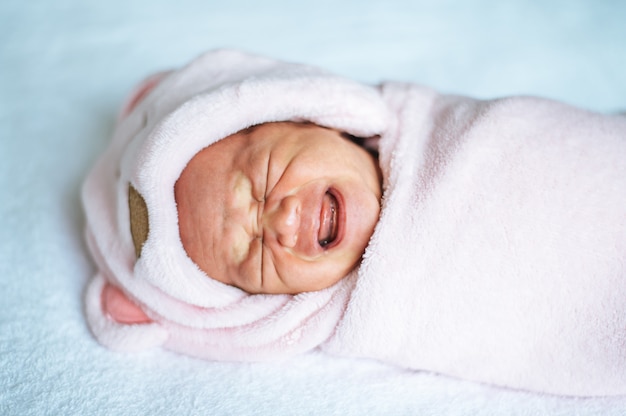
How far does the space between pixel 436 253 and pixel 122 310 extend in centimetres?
60

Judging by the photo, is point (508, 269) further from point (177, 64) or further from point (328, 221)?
point (177, 64)

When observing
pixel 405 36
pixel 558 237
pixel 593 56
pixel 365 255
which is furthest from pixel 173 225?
pixel 593 56

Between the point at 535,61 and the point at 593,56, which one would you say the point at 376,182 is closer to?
the point at 535,61

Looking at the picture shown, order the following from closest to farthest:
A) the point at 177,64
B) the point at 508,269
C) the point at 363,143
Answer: the point at 508,269 < the point at 363,143 < the point at 177,64

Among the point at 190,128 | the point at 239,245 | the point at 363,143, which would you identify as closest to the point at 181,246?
the point at 239,245

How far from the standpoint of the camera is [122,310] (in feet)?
3.64

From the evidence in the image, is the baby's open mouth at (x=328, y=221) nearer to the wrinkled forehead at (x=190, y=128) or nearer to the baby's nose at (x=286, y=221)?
the baby's nose at (x=286, y=221)

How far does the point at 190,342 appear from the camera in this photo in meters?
1.10

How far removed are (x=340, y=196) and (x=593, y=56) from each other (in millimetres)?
966

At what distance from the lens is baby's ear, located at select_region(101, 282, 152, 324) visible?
3.64 ft

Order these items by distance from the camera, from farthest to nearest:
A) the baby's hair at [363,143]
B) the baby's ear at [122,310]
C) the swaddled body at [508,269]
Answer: the baby's hair at [363,143], the baby's ear at [122,310], the swaddled body at [508,269]

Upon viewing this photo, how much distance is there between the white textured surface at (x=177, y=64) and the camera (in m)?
1.02

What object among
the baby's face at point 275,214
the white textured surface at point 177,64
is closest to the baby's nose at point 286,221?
the baby's face at point 275,214

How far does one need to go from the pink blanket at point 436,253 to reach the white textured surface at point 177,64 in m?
0.05
